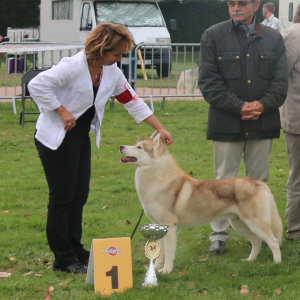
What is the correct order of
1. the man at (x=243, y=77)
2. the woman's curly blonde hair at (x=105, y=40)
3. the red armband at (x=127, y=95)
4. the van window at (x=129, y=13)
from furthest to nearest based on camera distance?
the van window at (x=129, y=13), the man at (x=243, y=77), the red armband at (x=127, y=95), the woman's curly blonde hair at (x=105, y=40)

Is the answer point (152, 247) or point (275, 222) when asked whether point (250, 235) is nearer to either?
point (275, 222)

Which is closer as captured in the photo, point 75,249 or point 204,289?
point 204,289

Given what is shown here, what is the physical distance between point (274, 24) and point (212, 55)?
10316 millimetres

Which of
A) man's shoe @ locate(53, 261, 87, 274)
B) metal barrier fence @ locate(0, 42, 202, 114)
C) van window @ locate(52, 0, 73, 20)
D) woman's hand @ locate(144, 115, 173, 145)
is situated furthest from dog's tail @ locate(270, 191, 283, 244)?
van window @ locate(52, 0, 73, 20)

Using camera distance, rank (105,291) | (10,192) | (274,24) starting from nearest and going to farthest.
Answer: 1. (105,291)
2. (10,192)
3. (274,24)

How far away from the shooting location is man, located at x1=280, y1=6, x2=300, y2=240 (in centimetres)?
541

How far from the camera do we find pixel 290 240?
5.76 meters

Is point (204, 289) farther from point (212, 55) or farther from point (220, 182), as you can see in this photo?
point (212, 55)

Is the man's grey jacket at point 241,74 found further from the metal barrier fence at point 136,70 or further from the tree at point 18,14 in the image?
the tree at point 18,14

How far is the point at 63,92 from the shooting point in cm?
455

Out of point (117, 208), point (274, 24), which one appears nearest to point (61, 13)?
point (274, 24)

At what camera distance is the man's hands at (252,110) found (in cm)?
514

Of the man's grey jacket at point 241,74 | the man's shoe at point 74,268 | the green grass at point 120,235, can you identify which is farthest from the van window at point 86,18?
the man's shoe at point 74,268

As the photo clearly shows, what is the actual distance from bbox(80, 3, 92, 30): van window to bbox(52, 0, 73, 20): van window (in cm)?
155
